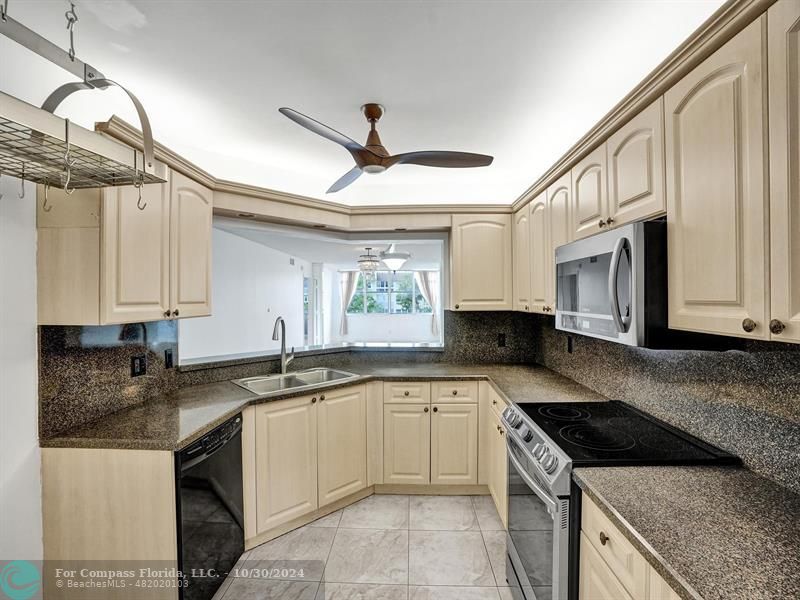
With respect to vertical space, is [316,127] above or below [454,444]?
above

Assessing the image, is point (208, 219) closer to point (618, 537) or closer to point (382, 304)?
point (618, 537)

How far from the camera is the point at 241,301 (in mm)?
4227

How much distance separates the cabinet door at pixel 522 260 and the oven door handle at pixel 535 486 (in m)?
1.13

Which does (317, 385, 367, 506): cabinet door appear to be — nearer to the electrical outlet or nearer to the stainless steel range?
the electrical outlet

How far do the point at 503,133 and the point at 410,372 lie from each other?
181 cm

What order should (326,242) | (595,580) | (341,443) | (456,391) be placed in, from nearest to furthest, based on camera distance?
(595,580)
(341,443)
(456,391)
(326,242)

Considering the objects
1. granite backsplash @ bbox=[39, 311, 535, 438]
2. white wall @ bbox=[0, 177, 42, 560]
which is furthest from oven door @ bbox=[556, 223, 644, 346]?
white wall @ bbox=[0, 177, 42, 560]

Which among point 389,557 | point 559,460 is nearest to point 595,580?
point 559,460

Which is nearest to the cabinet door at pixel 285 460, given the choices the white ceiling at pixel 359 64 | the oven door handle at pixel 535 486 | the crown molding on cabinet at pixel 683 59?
the oven door handle at pixel 535 486

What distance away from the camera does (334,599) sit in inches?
71.8

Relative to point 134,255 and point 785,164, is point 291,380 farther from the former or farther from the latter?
point 785,164

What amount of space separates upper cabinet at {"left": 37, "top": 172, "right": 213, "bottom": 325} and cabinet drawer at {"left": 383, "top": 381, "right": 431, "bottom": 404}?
4.98ft

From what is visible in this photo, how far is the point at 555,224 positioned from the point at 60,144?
2165 millimetres

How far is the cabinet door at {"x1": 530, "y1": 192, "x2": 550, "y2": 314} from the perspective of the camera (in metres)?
2.29
